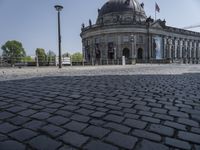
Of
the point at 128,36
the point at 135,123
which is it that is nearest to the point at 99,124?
the point at 135,123

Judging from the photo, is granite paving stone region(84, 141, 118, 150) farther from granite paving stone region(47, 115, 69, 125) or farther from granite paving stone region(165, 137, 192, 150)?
granite paving stone region(47, 115, 69, 125)

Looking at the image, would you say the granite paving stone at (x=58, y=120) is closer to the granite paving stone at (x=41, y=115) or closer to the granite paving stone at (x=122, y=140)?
the granite paving stone at (x=41, y=115)

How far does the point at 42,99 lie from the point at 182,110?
10.1ft

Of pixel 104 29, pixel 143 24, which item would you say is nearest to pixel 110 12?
pixel 104 29

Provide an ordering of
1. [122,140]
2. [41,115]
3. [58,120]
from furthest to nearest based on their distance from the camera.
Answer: [41,115]
[58,120]
[122,140]

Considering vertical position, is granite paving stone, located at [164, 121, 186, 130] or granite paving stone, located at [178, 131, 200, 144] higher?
granite paving stone, located at [164, 121, 186, 130]

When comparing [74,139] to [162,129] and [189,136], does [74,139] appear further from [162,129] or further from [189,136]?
[189,136]

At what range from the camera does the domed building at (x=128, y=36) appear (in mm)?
56469

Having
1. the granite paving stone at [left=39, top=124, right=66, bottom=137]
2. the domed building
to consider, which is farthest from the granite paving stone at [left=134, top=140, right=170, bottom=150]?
the domed building

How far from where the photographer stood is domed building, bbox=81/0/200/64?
56.5 meters

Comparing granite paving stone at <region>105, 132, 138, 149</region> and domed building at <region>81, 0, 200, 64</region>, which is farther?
domed building at <region>81, 0, 200, 64</region>

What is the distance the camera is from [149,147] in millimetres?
1947

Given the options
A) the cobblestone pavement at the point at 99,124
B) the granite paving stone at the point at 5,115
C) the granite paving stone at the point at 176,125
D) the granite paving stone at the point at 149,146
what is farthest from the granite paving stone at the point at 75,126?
the granite paving stone at the point at 176,125

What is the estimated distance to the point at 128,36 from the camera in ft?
185
